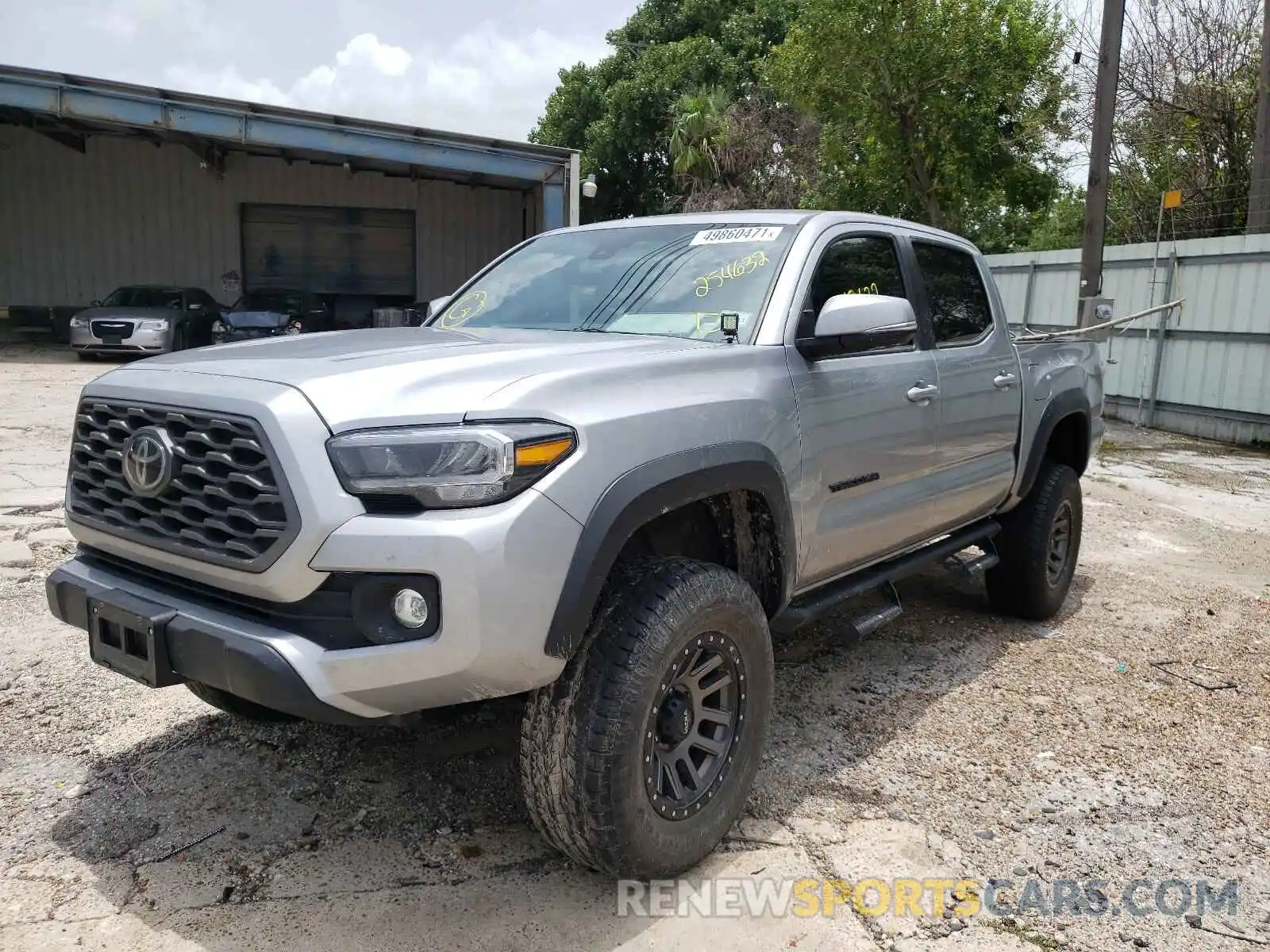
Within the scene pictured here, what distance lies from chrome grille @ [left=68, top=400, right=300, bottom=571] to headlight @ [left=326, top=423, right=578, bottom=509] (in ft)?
0.53

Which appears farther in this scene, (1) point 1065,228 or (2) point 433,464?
(1) point 1065,228

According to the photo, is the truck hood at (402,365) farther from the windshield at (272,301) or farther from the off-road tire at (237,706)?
the windshield at (272,301)

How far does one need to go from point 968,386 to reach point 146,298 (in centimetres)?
1710

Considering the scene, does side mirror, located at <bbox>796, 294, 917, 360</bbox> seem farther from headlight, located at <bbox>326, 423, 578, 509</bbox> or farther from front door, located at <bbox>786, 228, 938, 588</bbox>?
headlight, located at <bbox>326, 423, 578, 509</bbox>

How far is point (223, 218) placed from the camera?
24.1m

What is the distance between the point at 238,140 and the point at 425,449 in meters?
17.7

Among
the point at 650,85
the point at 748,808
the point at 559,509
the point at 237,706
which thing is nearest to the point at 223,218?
the point at 650,85

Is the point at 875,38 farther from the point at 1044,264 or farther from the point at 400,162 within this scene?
the point at 400,162

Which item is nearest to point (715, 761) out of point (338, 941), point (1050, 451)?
point (338, 941)

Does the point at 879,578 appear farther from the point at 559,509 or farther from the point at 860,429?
the point at 559,509

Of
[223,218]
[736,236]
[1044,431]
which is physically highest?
[223,218]

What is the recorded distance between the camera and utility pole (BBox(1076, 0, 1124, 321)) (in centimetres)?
1254

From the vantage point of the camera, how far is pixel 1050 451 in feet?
17.7

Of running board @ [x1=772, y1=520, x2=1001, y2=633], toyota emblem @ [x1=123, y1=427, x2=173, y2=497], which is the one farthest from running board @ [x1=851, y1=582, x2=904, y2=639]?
toyota emblem @ [x1=123, y1=427, x2=173, y2=497]
